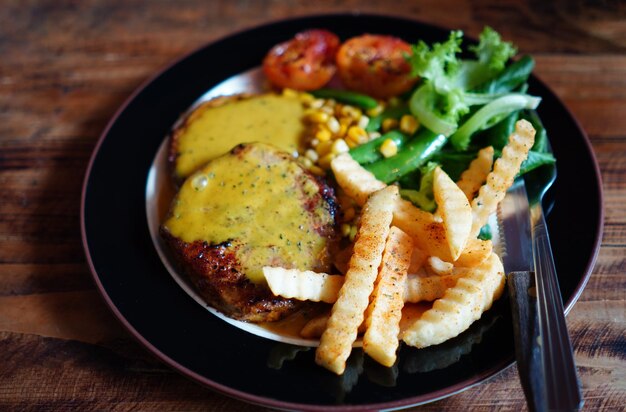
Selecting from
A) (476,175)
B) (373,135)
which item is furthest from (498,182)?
(373,135)

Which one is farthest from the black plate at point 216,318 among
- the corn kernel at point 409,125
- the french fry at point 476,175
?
the corn kernel at point 409,125

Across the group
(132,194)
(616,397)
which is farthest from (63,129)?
(616,397)

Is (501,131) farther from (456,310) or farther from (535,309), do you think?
(456,310)

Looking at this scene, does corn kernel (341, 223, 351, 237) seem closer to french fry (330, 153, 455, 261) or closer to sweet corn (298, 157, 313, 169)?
french fry (330, 153, 455, 261)

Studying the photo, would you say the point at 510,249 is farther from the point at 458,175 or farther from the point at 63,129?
the point at 63,129

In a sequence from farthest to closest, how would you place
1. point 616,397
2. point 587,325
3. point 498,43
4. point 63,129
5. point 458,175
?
1. point 63,129
2. point 498,43
3. point 458,175
4. point 587,325
5. point 616,397

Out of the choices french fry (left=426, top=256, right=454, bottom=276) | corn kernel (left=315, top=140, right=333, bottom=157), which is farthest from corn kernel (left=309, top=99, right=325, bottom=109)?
french fry (left=426, top=256, right=454, bottom=276)
